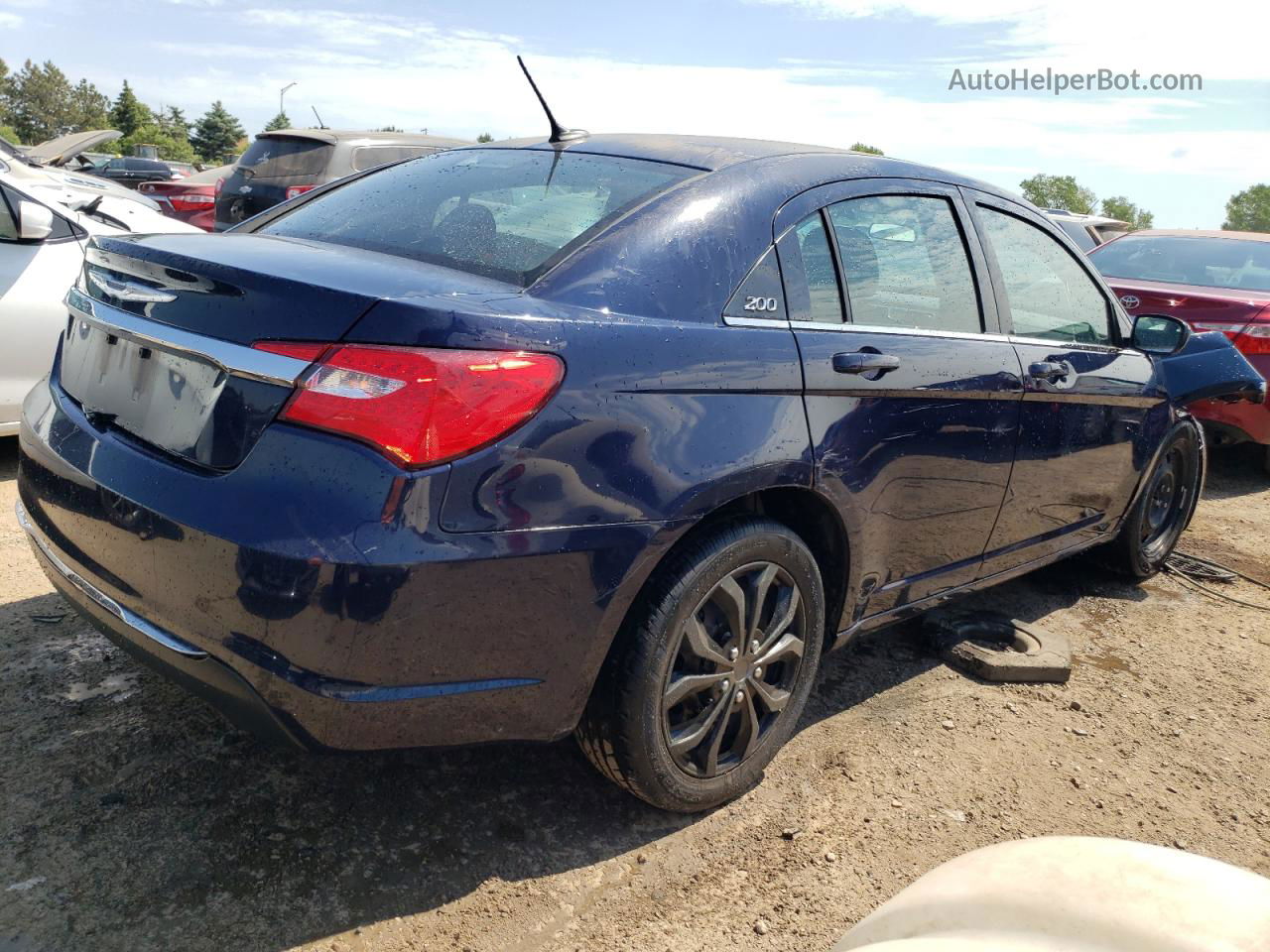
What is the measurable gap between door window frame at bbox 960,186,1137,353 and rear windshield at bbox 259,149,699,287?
1.19 m

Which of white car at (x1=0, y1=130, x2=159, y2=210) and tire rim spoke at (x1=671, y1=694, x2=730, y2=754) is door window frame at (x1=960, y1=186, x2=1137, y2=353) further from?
white car at (x1=0, y1=130, x2=159, y2=210)

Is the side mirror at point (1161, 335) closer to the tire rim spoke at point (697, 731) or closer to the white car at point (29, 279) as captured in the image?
the tire rim spoke at point (697, 731)

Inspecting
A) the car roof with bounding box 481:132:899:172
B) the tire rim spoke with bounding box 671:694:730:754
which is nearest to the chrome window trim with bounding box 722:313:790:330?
the car roof with bounding box 481:132:899:172

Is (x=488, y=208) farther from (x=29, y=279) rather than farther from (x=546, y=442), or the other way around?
(x=29, y=279)

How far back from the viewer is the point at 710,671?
A: 2.63 m

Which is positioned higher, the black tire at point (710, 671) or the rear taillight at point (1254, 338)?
the rear taillight at point (1254, 338)

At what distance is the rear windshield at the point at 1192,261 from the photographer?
7312 millimetres

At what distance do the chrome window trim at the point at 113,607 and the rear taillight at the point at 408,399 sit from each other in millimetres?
521

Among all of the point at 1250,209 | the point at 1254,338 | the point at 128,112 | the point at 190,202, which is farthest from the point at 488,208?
the point at 1250,209

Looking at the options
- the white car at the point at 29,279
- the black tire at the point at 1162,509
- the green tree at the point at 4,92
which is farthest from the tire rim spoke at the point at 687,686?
the green tree at the point at 4,92

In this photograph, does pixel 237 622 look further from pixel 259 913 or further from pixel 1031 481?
pixel 1031 481

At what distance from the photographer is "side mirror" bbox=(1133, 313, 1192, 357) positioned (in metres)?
4.13

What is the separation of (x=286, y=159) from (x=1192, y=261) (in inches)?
282

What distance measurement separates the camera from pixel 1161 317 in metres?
4.20
